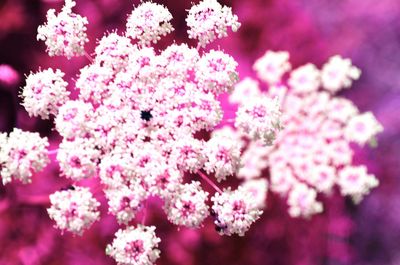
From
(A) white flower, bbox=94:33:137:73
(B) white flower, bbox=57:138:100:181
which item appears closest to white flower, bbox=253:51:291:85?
(A) white flower, bbox=94:33:137:73

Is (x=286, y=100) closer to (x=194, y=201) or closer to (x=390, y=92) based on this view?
(x=390, y=92)

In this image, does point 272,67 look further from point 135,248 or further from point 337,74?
point 135,248

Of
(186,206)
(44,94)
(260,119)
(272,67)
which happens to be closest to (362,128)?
(272,67)

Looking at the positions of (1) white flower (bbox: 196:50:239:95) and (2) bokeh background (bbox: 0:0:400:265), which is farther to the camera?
(2) bokeh background (bbox: 0:0:400:265)

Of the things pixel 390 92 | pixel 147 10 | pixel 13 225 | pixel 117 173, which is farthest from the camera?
pixel 390 92

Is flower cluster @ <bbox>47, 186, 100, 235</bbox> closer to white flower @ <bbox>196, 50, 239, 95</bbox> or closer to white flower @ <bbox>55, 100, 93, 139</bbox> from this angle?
white flower @ <bbox>55, 100, 93, 139</bbox>

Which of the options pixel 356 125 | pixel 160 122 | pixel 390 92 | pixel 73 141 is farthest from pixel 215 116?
pixel 390 92

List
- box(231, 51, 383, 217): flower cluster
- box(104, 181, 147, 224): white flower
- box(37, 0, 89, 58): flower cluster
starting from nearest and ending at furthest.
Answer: box(104, 181, 147, 224): white flower < box(37, 0, 89, 58): flower cluster < box(231, 51, 383, 217): flower cluster
